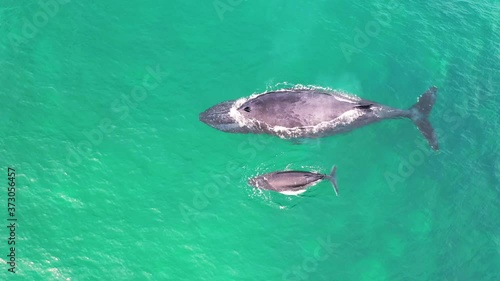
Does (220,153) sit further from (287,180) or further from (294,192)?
(294,192)

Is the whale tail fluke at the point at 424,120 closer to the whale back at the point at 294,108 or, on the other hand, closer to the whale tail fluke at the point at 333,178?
the whale back at the point at 294,108

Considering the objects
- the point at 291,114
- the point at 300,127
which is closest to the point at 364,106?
the point at 300,127

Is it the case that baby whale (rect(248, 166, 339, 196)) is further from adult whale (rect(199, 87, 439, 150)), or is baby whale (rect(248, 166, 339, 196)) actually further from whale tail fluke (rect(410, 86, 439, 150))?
whale tail fluke (rect(410, 86, 439, 150))

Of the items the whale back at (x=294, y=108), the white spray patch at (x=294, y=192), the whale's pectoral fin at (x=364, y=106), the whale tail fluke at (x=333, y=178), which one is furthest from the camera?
the whale's pectoral fin at (x=364, y=106)

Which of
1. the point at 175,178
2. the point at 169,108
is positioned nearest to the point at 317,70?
the point at 169,108

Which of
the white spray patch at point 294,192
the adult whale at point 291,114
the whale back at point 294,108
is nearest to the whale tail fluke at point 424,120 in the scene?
the adult whale at point 291,114

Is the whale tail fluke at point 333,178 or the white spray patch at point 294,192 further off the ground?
the whale tail fluke at point 333,178

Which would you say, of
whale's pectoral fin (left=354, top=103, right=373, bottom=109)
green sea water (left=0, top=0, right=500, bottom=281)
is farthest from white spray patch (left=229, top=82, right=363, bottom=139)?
green sea water (left=0, top=0, right=500, bottom=281)
